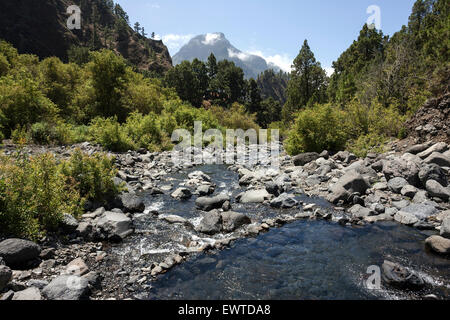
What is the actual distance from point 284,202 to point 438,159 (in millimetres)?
7046

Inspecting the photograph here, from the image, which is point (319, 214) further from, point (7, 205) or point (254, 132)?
point (254, 132)

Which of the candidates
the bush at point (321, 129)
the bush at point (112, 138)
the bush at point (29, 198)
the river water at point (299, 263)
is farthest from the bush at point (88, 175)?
the bush at point (321, 129)

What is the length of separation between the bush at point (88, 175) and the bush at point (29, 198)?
4.72 feet

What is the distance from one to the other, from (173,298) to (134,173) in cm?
1031

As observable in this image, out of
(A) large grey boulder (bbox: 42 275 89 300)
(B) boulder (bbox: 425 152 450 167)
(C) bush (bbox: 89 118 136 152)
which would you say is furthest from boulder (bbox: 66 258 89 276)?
(B) boulder (bbox: 425 152 450 167)

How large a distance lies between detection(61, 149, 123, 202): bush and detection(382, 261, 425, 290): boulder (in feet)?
30.3

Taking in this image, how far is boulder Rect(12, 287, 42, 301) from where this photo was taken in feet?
14.8

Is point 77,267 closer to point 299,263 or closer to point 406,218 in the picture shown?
point 299,263

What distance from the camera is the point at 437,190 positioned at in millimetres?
9203

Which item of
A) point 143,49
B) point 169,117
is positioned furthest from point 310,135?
point 143,49

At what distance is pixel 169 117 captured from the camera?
25.4 meters

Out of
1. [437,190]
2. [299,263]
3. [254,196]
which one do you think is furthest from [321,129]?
[299,263]

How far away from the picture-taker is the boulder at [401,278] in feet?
17.7

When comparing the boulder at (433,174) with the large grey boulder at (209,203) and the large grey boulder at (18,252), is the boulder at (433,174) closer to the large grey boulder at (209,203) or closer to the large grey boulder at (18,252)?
the large grey boulder at (209,203)
